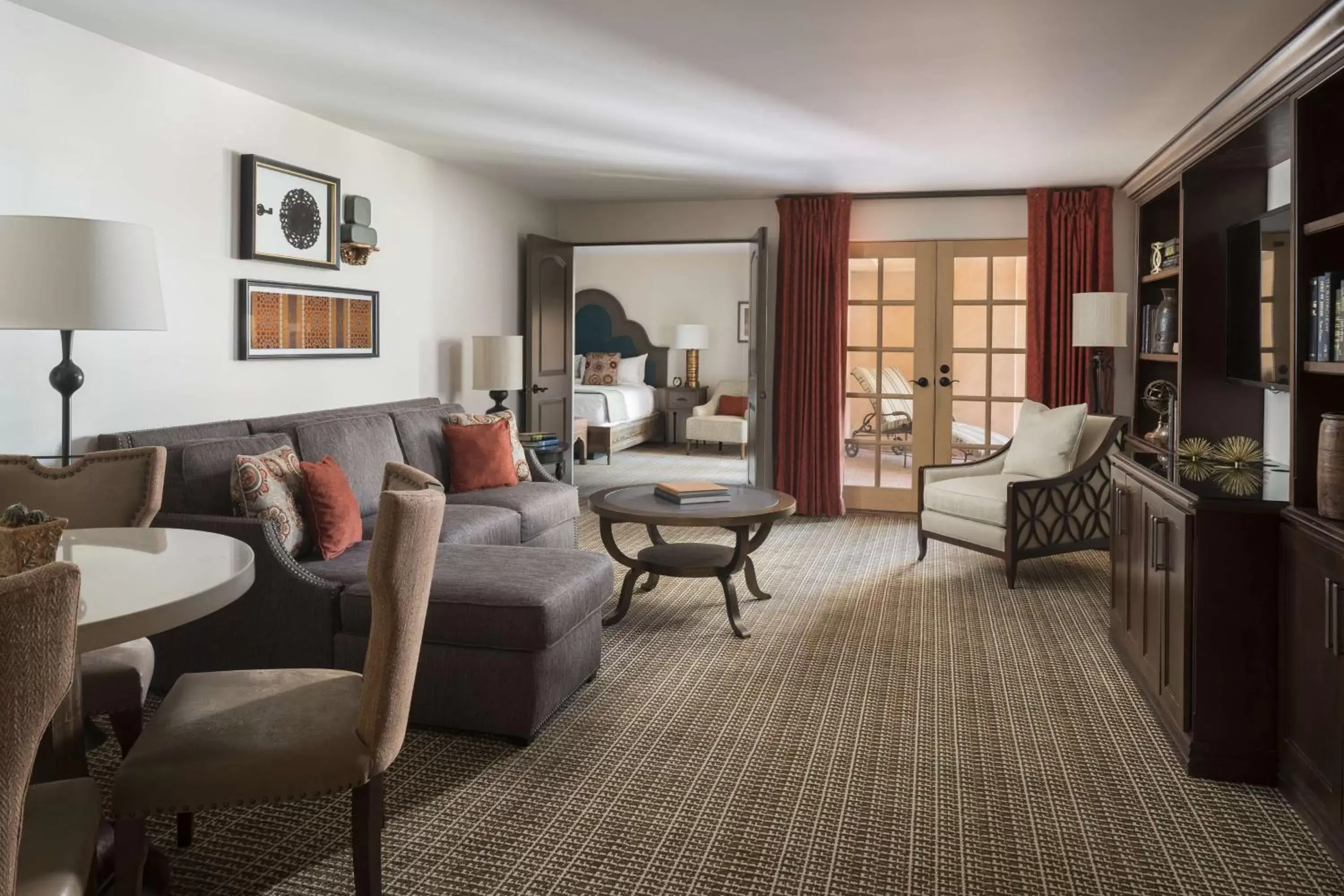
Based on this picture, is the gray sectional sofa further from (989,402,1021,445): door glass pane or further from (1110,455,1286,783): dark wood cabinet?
(989,402,1021,445): door glass pane

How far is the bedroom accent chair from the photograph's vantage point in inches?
195

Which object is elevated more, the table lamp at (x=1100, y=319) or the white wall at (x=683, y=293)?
the white wall at (x=683, y=293)

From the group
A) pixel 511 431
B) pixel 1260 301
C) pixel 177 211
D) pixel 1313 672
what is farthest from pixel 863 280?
pixel 1313 672

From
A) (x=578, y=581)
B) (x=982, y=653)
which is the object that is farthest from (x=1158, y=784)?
(x=578, y=581)

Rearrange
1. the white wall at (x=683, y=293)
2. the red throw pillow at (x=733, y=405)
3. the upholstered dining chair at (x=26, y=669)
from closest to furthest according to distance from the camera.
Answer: the upholstered dining chair at (x=26, y=669) < the red throw pillow at (x=733, y=405) < the white wall at (x=683, y=293)

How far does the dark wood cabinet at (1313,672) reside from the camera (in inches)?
89.2

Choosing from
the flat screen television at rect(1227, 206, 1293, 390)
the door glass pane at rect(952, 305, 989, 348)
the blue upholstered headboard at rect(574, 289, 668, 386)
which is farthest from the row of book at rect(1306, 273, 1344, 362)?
the blue upholstered headboard at rect(574, 289, 668, 386)

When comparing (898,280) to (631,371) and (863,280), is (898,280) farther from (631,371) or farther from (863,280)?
(631,371)

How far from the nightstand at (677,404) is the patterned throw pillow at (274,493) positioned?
815 centimetres

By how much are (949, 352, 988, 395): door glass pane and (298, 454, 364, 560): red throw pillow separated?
4.69m

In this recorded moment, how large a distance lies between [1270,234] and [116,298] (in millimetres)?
4055

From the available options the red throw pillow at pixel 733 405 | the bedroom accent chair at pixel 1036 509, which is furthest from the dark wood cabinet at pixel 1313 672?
the red throw pillow at pixel 733 405

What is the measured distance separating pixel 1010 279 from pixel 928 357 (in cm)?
78

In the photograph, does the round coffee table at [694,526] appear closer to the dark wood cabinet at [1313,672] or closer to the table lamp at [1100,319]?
the dark wood cabinet at [1313,672]
